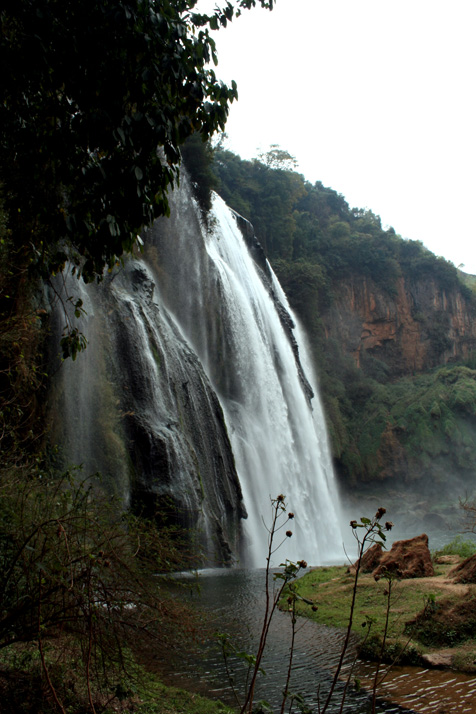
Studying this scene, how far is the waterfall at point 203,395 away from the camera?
11.9m

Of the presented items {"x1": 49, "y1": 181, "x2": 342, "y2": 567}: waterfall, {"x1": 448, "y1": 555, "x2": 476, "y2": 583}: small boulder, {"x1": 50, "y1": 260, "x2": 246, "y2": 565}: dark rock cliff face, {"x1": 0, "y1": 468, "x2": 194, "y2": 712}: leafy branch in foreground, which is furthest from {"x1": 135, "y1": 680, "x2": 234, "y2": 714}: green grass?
{"x1": 50, "y1": 260, "x2": 246, "y2": 565}: dark rock cliff face

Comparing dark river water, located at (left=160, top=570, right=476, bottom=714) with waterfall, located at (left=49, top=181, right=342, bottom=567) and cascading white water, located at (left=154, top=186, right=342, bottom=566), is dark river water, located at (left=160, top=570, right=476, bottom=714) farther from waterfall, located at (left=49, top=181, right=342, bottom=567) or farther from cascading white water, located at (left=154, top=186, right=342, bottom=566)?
cascading white water, located at (left=154, top=186, right=342, bottom=566)

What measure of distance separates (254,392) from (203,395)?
18.9ft

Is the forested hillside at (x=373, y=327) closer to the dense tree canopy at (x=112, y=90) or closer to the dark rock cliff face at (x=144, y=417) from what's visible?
the dark rock cliff face at (x=144, y=417)

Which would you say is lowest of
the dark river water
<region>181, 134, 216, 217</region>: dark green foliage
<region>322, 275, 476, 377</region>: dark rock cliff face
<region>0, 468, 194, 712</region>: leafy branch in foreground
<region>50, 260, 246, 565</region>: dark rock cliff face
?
the dark river water

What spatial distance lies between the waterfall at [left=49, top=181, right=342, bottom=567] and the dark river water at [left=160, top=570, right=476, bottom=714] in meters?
1.28

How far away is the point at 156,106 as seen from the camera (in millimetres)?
4055

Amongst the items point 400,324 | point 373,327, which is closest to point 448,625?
point 373,327

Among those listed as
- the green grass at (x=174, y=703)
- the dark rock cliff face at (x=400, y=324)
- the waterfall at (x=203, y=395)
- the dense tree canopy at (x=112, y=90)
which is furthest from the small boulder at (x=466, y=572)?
the dark rock cliff face at (x=400, y=324)

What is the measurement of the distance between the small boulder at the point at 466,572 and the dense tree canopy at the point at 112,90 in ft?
20.2

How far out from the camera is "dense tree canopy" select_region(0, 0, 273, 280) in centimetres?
379

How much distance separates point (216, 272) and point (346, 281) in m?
22.4

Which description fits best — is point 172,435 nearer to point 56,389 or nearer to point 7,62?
point 56,389

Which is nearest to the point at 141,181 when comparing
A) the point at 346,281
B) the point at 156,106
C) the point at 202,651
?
the point at 156,106
